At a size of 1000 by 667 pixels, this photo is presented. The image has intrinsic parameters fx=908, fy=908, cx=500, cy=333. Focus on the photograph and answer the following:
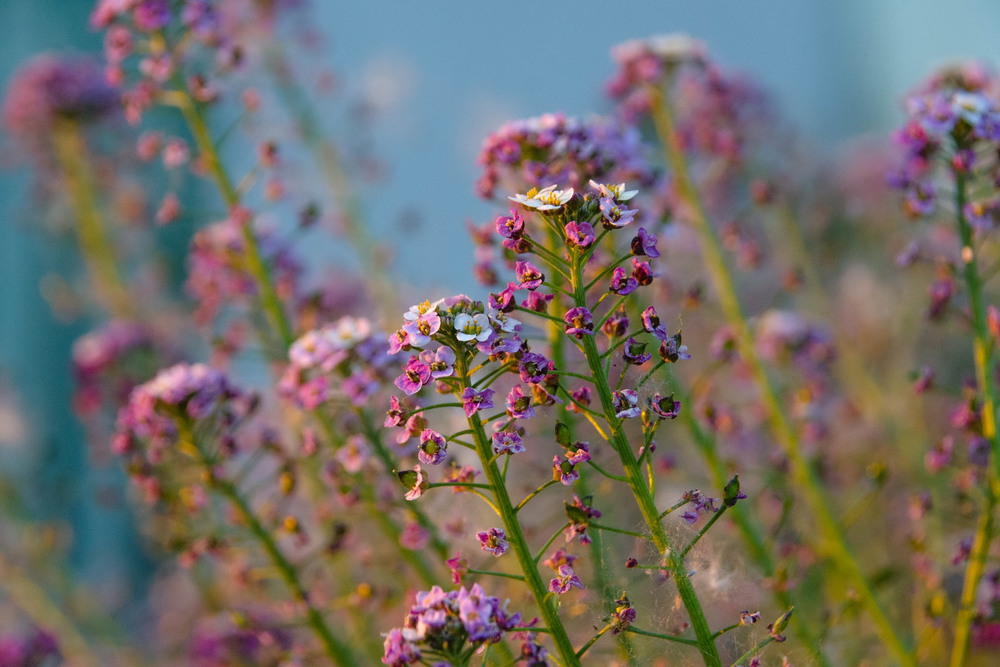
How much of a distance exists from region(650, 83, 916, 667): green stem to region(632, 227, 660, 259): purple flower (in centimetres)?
118

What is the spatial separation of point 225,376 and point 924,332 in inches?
134

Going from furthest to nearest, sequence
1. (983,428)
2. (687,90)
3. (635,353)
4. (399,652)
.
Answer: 1. (687,90)
2. (983,428)
3. (635,353)
4. (399,652)

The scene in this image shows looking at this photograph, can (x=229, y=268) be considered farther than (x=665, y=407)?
Answer: Yes

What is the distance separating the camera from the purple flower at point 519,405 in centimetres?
121

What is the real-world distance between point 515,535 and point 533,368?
25 cm

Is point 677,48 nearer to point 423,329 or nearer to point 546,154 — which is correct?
point 546,154

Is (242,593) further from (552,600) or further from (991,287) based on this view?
(991,287)

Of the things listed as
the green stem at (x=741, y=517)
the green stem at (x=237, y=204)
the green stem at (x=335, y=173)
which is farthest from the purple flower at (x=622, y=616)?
the green stem at (x=335, y=173)

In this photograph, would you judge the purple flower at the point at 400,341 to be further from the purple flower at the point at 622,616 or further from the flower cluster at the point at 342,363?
the flower cluster at the point at 342,363

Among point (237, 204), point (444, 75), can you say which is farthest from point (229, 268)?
point (444, 75)

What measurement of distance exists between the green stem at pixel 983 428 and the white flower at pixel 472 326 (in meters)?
1.13

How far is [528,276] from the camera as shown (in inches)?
49.9

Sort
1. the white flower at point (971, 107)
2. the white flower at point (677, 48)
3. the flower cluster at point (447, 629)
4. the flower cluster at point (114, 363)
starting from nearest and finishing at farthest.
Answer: the flower cluster at point (447, 629)
the white flower at point (971, 107)
the white flower at point (677, 48)
the flower cluster at point (114, 363)

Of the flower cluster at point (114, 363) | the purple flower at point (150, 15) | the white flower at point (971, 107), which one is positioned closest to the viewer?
the white flower at point (971, 107)
